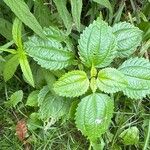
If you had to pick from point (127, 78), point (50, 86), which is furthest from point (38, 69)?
point (127, 78)

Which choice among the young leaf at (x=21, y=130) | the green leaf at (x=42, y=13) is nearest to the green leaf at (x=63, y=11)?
the green leaf at (x=42, y=13)

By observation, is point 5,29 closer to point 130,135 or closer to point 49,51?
point 49,51

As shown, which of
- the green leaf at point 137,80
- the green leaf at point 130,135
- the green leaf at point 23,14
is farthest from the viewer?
the green leaf at point 130,135

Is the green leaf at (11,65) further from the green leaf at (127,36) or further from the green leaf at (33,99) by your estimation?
the green leaf at (127,36)

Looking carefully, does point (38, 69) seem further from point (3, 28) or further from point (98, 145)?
point (98, 145)

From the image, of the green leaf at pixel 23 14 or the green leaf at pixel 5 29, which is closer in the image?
the green leaf at pixel 23 14

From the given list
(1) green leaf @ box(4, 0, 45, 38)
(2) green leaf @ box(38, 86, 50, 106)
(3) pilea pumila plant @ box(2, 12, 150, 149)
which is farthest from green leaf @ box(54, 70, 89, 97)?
(1) green leaf @ box(4, 0, 45, 38)
